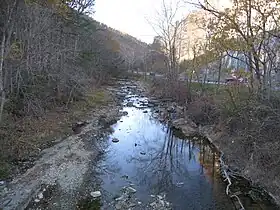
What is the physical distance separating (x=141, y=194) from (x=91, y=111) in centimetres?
1301

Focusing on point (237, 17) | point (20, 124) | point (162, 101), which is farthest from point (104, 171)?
point (162, 101)

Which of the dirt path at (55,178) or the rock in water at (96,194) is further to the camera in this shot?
the rock in water at (96,194)

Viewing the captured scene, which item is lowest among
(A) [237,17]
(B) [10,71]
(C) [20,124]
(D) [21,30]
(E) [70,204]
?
(E) [70,204]

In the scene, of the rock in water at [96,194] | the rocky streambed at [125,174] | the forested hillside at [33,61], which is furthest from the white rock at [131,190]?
the forested hillside at [33,61]

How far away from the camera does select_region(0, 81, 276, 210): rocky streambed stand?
8.52 meters

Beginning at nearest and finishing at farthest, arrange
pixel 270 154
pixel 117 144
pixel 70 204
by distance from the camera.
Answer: pixel 70 204 → pixel 270 154 → pixel 117 144

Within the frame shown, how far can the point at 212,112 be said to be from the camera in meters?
18.0

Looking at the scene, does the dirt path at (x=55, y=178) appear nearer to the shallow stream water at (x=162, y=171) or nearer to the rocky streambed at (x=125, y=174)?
the rocky streambed at (x=125, y=174)

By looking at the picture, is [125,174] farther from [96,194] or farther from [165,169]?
[96,194]

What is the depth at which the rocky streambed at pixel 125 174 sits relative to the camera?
27.9 feet

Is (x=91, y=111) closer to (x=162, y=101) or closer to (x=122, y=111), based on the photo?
(x=122, y=111)

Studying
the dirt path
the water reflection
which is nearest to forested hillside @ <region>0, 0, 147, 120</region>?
the dirt path

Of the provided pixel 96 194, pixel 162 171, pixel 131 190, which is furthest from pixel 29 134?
pixel 162 171

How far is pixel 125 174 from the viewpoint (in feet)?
35.4
